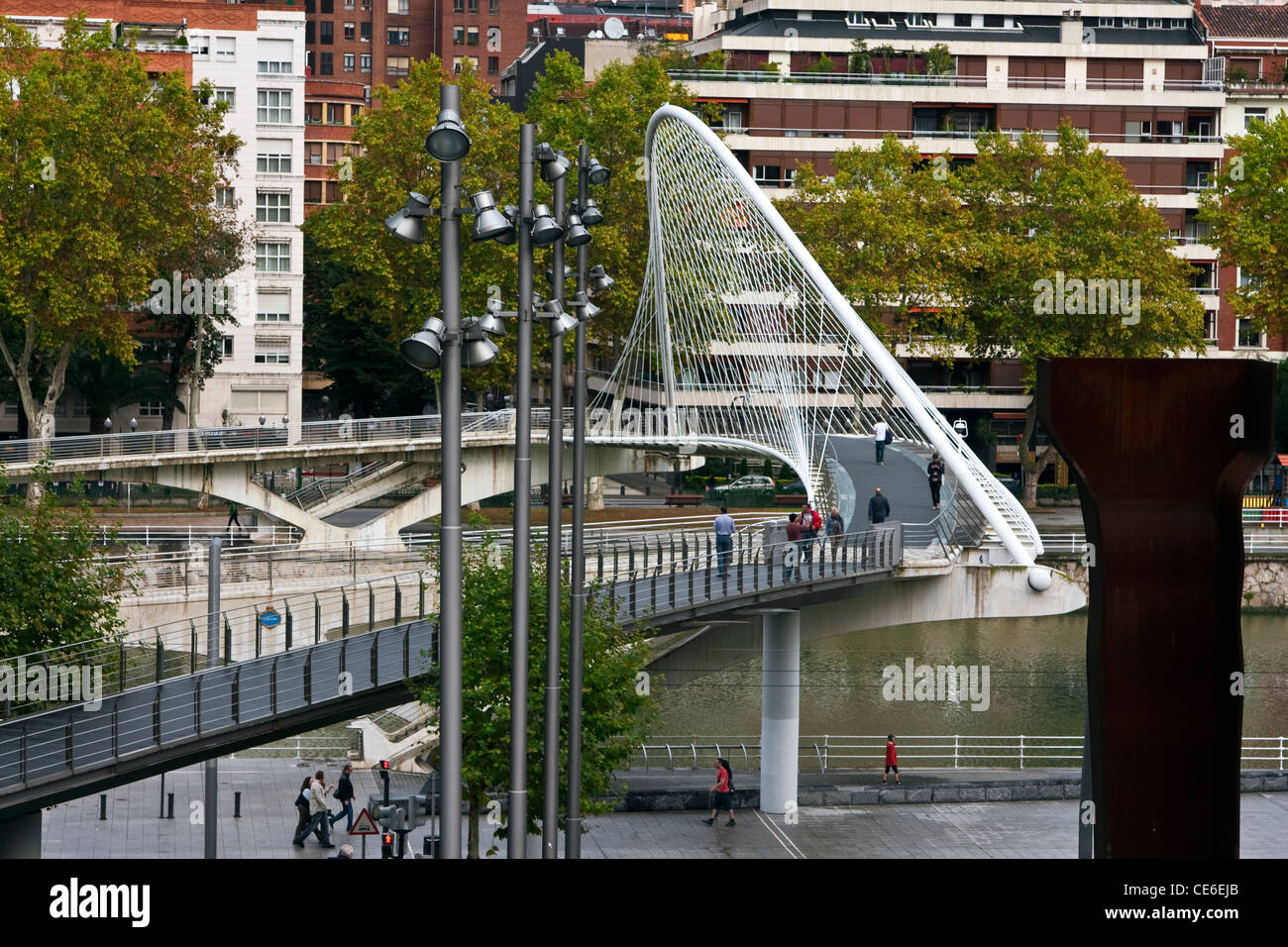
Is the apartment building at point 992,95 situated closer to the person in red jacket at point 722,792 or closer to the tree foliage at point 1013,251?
the tree foliage at point 1013,251

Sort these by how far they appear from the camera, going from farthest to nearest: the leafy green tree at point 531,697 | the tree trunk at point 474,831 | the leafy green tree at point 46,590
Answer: the leafy green tree at point 46,590 → the tree trunk at point 474,831 → the leafy green tree at point 531,697

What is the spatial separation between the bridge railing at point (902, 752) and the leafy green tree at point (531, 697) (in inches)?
298

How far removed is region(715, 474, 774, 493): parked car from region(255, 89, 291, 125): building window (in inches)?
816

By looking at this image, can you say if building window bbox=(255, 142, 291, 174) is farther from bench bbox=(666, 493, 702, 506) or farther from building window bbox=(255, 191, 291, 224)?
bench bbox=(666, 493, 702, 506)

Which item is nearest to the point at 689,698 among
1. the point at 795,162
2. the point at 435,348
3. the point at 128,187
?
the point at 128,187

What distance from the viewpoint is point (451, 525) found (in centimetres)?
1058

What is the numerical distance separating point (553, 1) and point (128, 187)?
8608 cm

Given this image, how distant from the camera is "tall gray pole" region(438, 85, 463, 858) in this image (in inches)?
406

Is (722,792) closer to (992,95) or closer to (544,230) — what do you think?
(544,230)

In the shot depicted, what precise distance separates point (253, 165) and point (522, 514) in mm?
58254

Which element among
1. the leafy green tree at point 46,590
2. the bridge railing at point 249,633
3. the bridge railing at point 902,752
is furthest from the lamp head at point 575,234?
the bridge railing at point 902,752

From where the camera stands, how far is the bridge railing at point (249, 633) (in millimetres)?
25109
